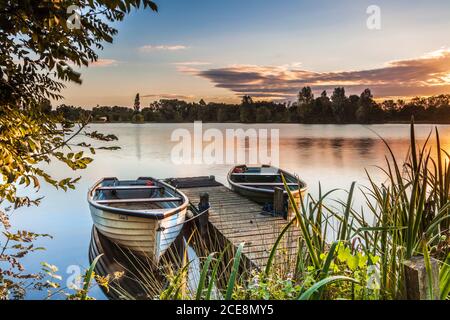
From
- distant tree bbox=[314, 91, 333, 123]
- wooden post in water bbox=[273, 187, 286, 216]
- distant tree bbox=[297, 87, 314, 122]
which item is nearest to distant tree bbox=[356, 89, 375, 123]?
distant tree bbox=[314, 91, 333, 123]

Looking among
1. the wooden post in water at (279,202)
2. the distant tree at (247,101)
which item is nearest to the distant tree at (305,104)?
the distant tree at (247,101)

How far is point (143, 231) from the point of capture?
6539mm

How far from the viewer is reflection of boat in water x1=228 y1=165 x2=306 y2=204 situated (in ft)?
30.0

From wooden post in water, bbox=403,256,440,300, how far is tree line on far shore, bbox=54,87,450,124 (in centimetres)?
403

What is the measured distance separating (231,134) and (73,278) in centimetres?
6359

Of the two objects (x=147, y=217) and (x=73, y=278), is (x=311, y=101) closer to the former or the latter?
(x=147, y=217)

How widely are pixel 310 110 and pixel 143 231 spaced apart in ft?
30.9

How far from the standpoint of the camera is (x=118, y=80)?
10008 millimetres

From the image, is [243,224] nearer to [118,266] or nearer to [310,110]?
[118,266]

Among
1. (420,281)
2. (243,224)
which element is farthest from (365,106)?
(420,281)

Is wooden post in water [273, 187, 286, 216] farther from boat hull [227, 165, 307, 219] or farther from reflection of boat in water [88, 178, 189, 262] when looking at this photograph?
reflection of boat in water [88, 178, 189, 262]

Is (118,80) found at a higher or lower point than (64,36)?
higher
